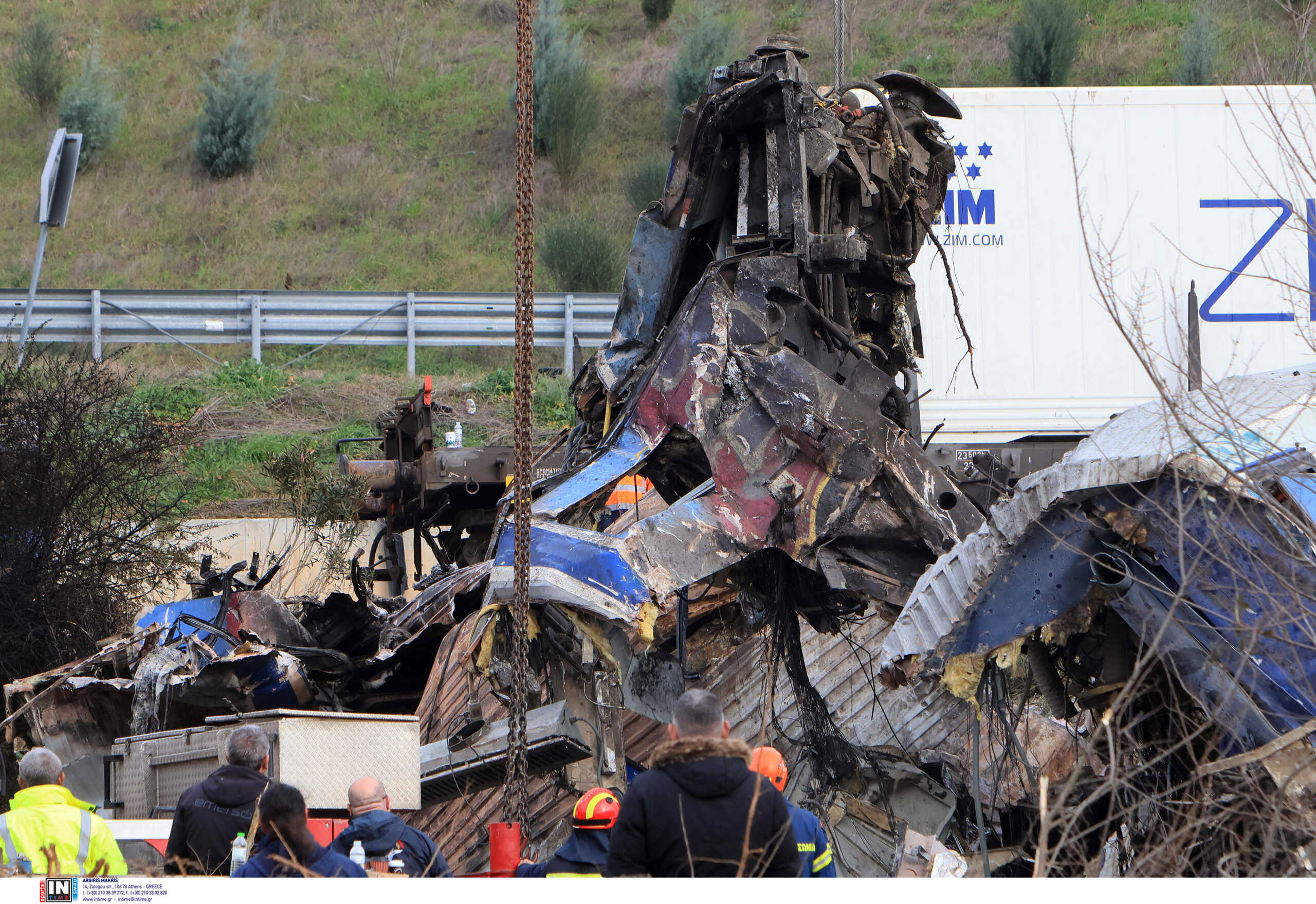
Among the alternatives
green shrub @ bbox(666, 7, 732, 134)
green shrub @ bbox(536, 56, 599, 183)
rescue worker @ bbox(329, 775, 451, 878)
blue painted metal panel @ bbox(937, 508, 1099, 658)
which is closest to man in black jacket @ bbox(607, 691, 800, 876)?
rescue worker @ bbox(329, 775, 451, 878)

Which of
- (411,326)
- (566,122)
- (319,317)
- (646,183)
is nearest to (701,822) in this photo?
(411,326)

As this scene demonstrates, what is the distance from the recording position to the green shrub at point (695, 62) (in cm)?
3241

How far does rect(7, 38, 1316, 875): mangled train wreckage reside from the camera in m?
5.34

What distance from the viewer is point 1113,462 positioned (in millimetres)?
5488

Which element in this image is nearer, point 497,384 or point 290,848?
point 290,848

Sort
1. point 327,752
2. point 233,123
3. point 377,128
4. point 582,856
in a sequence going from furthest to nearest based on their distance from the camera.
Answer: point 377,128 → point 233,123 → point 327,752 → point 582,856

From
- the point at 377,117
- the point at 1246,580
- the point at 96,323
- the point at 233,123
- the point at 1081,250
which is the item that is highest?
the point at 377,117

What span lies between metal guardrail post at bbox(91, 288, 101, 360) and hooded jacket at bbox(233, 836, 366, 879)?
17235 mm

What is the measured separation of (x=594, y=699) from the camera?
7.39m

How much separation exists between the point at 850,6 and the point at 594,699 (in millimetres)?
32405

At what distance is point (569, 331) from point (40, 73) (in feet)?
64.6

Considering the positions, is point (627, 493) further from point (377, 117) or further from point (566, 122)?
point (377, 117)

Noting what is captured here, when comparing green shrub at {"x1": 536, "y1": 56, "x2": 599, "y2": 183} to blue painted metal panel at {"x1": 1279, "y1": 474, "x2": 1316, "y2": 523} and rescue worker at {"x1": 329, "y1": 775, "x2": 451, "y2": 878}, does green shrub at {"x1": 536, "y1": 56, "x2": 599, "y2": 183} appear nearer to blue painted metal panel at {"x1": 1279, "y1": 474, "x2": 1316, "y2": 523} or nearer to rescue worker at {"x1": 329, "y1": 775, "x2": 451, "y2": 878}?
blue painted metal panel at {"x1": 1279, "y1": 474, "x2": 1316, "y2": 523}

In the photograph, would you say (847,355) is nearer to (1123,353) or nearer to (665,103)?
(1123,353)
